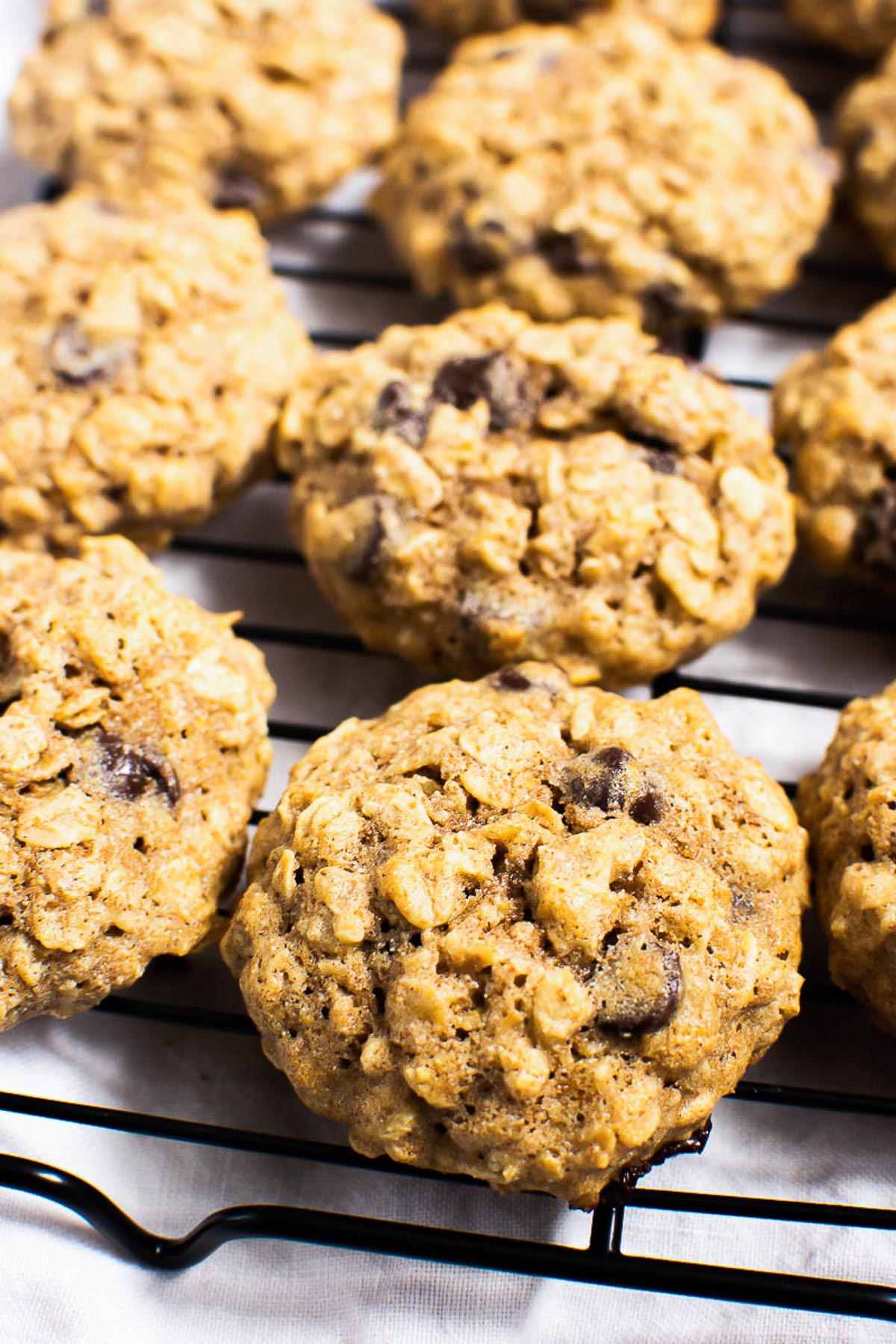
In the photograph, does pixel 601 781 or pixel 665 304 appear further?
pixel 665 304

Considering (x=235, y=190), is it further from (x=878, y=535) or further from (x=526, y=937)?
(x=526, y=937)

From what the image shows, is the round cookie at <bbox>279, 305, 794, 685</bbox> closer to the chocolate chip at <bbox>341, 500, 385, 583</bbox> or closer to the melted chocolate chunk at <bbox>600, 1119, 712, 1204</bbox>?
the chocolate chip at <bbox>341, 500, 385, 583</bbox>

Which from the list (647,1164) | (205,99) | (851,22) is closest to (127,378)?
(205,99)

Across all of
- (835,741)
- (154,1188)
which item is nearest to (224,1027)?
(154,1188)

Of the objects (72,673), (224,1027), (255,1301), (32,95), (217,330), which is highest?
(32,95)

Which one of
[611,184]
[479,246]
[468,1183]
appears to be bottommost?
[468,1183]

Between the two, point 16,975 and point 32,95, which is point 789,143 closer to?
point 32,95
